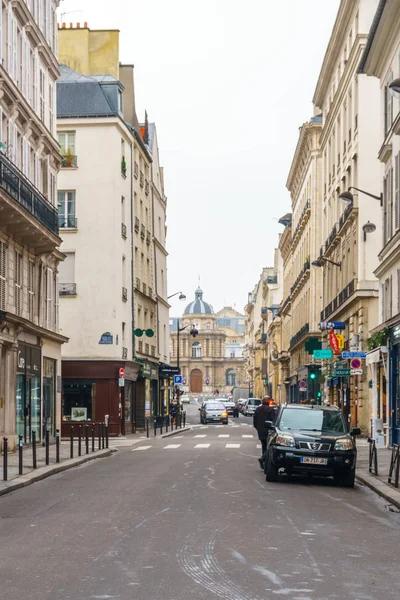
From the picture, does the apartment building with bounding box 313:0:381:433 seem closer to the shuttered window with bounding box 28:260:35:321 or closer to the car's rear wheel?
the shuttered window with bounding box 28:260:35:321

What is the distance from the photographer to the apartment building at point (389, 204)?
30.4m

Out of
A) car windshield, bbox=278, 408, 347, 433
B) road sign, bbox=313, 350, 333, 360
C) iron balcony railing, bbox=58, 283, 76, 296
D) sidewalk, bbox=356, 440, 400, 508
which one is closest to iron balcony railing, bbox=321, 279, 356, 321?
road sign, bbox=313, 350, 333, 360

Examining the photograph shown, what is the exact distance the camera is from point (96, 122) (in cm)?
4988

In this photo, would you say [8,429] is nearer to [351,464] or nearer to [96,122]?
[351,464]

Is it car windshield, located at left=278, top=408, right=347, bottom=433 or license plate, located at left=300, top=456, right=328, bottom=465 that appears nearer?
license plate, located at left=300, top=456, right=328, bottom=465

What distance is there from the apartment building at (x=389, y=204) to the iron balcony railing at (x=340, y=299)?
10.8 m

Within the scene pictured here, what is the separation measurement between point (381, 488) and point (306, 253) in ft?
172

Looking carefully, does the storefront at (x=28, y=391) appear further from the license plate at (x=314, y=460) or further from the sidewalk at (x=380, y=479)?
the license plate at (x=314, y=460)

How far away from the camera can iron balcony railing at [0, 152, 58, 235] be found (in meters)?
28.6

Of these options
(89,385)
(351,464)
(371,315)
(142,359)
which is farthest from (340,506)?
(142,359)

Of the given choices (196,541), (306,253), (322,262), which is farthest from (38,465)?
(306,253)

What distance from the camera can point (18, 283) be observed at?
32.8 metres

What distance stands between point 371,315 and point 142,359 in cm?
1724

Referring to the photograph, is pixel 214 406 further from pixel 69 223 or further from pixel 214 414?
pixel 69 223
